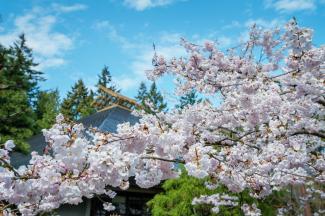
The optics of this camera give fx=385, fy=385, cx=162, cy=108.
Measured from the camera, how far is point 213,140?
5457 mm

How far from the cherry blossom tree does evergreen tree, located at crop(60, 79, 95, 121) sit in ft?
83.3

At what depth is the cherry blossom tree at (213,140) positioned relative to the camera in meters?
2.92

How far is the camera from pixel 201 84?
6770 millimetres

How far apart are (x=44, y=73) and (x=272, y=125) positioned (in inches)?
1036

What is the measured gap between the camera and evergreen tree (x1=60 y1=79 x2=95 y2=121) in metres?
32.8

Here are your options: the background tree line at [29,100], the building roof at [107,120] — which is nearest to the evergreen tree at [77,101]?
the background tree line at [29,100]

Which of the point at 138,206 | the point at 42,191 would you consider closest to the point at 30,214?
the point at 42,191

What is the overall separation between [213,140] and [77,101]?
31319mm

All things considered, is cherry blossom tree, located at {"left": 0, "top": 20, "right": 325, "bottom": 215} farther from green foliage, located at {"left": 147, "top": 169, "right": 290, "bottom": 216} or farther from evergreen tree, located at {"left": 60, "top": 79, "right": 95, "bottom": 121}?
evergreen tree, located at {"left": 60, "top": 79, "right": 95, "bottom": 121}

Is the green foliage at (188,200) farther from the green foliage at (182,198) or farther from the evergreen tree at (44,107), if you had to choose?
the evergreen tree at (44,107)

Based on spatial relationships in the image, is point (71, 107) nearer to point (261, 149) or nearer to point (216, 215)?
point (216, 215)

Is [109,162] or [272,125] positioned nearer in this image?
[109,162]

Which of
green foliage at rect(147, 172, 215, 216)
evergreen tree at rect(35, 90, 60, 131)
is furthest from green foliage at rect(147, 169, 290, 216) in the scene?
evergreen tree at rect(35, 90, 60, 131)

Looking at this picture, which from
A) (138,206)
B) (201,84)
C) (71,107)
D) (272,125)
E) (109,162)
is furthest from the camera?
(71,107)
